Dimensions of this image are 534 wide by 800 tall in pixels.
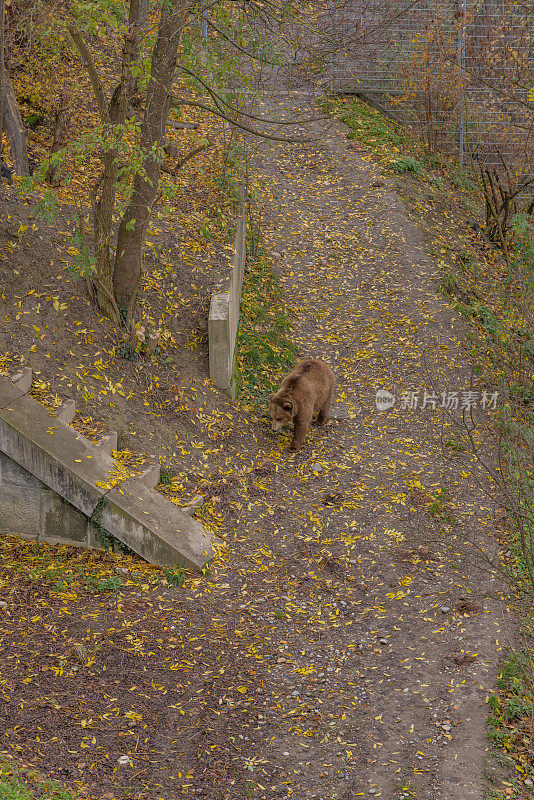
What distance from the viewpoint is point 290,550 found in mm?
8750

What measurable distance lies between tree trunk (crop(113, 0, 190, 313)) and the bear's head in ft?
7.54

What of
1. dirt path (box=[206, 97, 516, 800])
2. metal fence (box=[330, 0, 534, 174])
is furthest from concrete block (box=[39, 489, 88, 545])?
metal fence (box=[330, 0, 534, 174])

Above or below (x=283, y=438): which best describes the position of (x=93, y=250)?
above

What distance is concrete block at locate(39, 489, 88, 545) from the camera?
26.8ft

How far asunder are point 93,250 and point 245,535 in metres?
4.38

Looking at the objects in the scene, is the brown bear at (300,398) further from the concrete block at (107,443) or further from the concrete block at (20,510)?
the concrete block at (20,510)

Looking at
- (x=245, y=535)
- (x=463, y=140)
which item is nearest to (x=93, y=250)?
(x=245, y=535)

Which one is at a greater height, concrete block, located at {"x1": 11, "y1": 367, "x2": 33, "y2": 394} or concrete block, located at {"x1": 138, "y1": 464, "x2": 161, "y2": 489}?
concrete block, located at {"x1": 11, "y1": 367, "x2": 33, "y2": 394}

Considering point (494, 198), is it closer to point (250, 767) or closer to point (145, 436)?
point (145, 436)

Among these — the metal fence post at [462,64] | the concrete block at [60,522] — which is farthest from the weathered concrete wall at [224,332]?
the metal fence post at [462,64]

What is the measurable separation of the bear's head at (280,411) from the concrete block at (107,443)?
7.84 feet

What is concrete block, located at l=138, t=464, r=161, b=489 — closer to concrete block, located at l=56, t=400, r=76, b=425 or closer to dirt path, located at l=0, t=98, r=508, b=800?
dirt path, located at l=0, t=98, r=508, b=800

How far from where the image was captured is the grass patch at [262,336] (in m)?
11.6

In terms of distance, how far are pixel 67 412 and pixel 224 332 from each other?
8.81 feet
